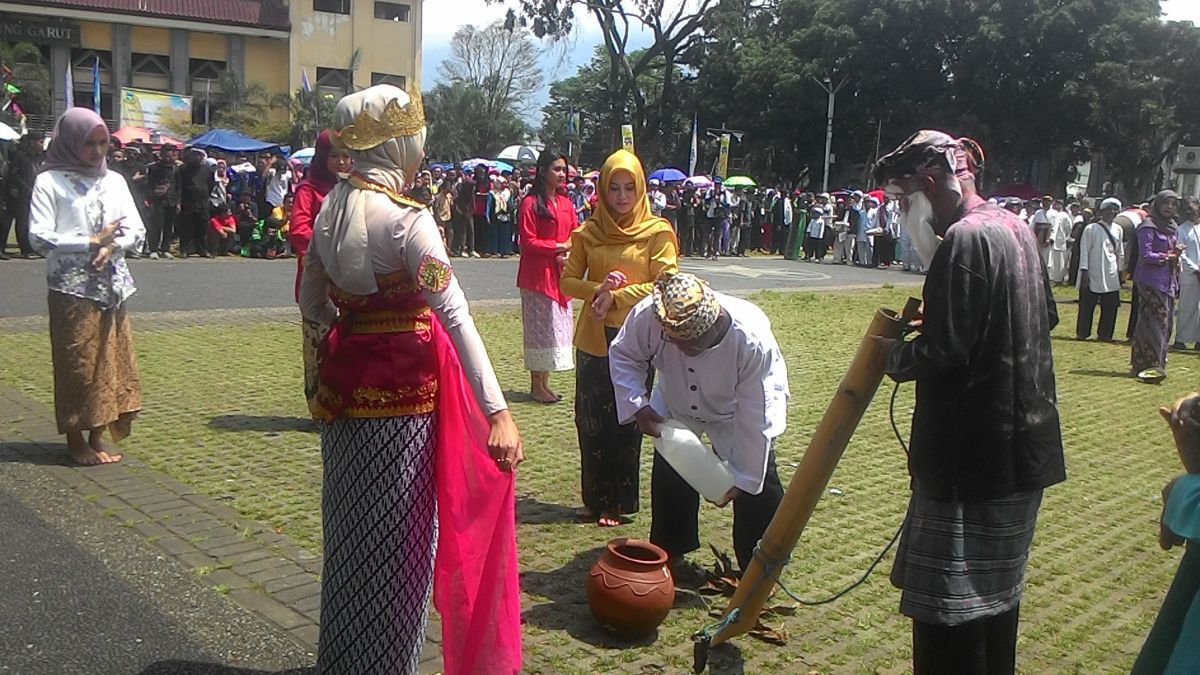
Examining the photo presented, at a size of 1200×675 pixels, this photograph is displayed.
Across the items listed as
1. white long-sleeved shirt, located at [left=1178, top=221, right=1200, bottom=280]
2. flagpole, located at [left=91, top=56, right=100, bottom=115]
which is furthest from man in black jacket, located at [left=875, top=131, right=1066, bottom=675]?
flagpole, located at [left=91, top=56, right=100, bottom=115]

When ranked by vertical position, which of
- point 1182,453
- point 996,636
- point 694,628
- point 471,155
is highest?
point 471,155

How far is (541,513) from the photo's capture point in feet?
19.4

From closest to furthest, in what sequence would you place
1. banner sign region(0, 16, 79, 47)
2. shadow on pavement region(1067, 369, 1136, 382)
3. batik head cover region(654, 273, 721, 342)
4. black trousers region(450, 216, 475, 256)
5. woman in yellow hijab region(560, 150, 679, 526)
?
batik head cover region(654, 273, 721, 342) → woman in yellow hijab region(560, 150, 679, 526) → shadow on pavement region(1067, 369, 1136, 382) → black trousers region(450, 216, 475, 256) → banner sign region(0, 16, 79, 47)

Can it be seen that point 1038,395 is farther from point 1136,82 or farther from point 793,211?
point 1136,82

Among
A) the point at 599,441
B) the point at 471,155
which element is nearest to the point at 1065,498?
the point at 599,441

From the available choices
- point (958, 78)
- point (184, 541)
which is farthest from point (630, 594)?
point (958, 78)

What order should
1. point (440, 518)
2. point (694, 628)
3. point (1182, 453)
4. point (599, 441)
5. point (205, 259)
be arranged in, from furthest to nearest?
point (205, 259) < point (599, 441) < point (694, 628) < point (440, 518) < point (1182, 453)

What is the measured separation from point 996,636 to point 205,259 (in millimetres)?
17527

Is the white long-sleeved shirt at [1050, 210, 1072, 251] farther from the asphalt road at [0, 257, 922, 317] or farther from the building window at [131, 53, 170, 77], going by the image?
the building window at [131, 53, 170, 77]

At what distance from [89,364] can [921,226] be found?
16.1 ft

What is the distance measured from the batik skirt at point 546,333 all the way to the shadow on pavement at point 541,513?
2.29 m

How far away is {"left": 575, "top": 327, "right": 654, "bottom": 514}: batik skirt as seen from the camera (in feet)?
18.5

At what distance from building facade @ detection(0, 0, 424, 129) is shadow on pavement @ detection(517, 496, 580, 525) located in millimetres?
41372

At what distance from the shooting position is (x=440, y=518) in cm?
339
